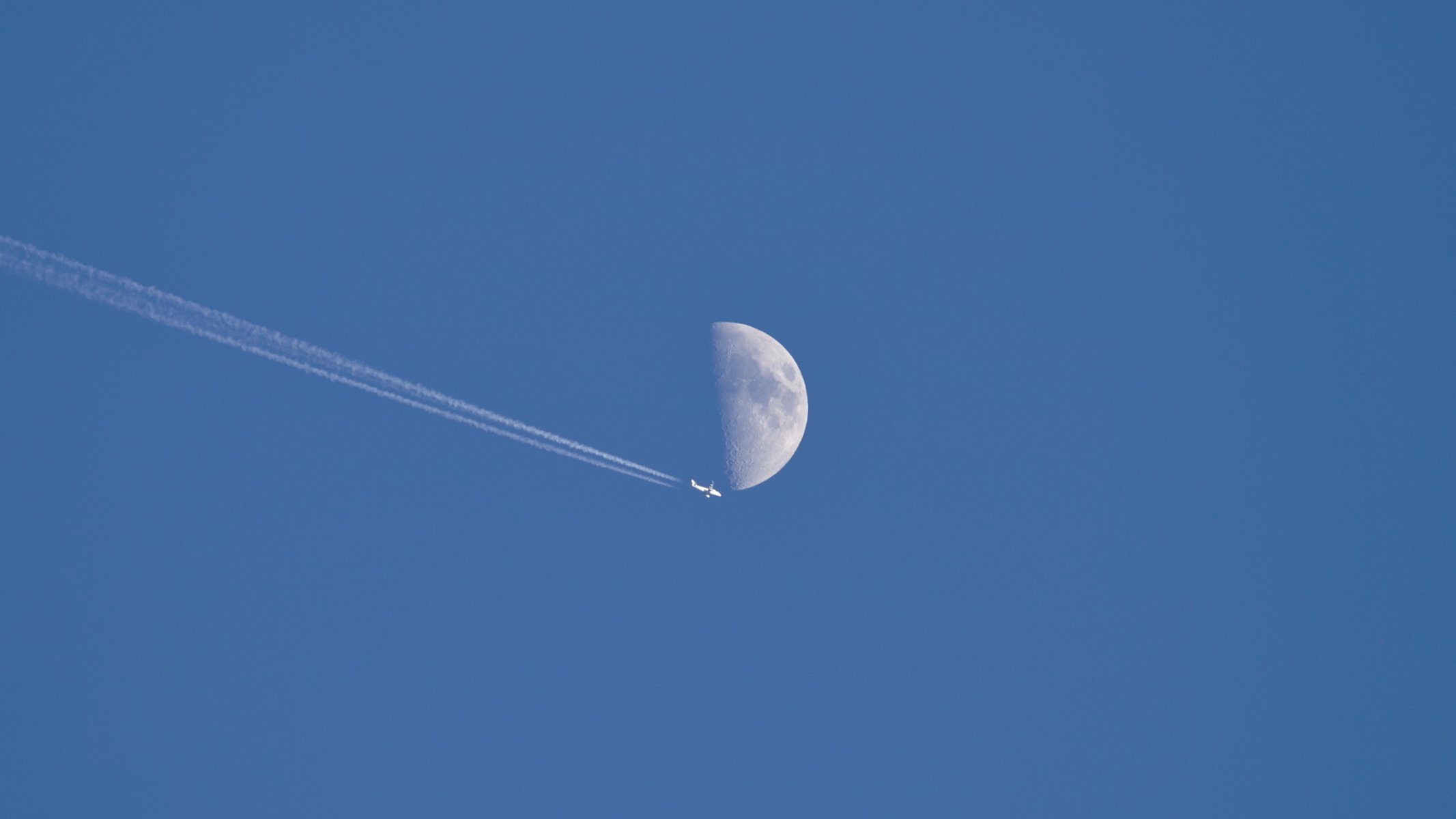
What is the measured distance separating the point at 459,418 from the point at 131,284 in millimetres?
12331

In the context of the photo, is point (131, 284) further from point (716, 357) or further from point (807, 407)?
point (807, 407)

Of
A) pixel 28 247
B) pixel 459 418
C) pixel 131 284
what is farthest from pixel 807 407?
pixel 28 247

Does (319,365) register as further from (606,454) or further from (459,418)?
(606,454)

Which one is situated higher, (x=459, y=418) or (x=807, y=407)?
(x=807, y=407)

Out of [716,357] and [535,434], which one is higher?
[716,357]

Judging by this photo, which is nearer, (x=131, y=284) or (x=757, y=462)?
(x=131, y=284)

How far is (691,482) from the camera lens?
141 feet

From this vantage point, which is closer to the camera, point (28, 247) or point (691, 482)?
point (28, 247)

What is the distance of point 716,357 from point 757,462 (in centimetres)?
431

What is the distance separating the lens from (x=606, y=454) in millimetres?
44156

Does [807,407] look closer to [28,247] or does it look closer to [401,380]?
[401,380]

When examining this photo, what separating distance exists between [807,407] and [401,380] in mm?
15864

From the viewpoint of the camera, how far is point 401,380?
43.9 m

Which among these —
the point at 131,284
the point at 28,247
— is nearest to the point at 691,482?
the point at 131,284
